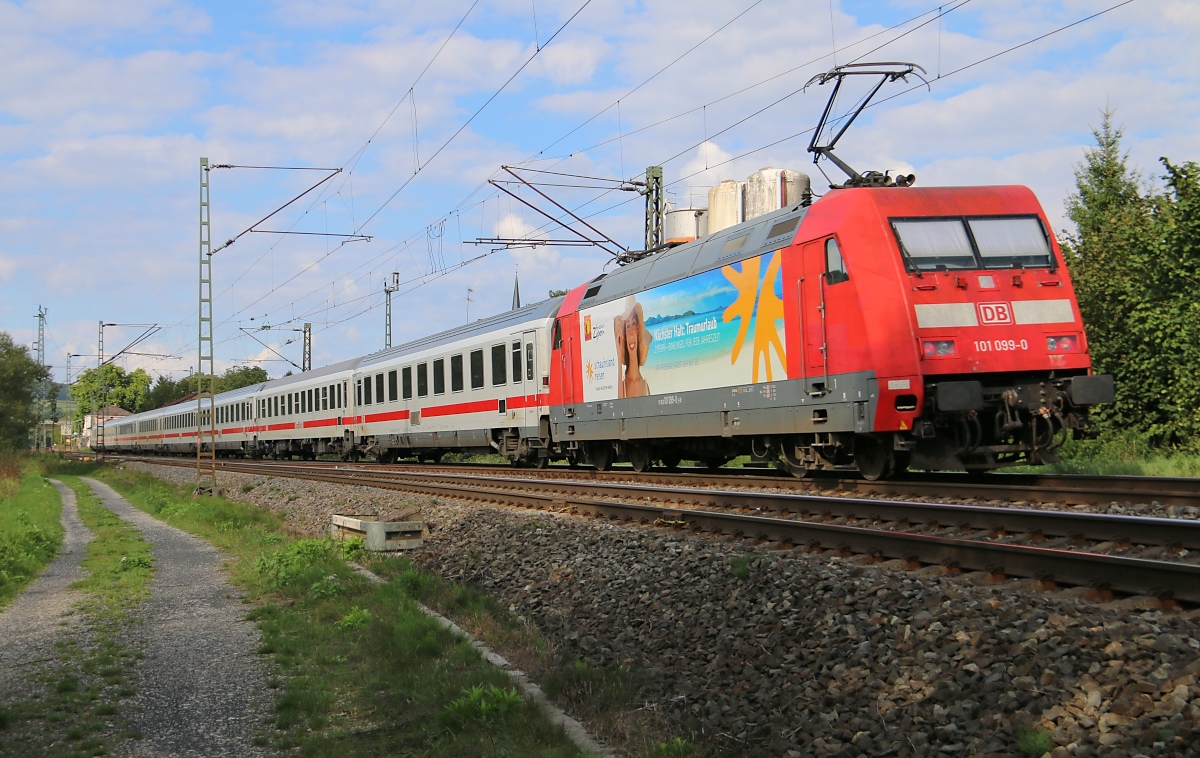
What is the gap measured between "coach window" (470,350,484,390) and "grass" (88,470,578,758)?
11069mm

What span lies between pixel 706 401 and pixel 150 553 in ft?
27.6

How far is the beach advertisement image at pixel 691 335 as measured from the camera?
1242 cm

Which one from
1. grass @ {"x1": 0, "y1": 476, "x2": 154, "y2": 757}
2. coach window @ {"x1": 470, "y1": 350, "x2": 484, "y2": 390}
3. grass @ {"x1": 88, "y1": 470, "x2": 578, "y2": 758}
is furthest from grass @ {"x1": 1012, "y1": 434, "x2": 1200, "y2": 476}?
coach window @ {"x1": 470, "y1": 350, "x2": 484, "y2": 390}

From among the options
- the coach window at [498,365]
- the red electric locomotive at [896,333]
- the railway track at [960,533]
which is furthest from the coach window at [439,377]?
the red electric locomotive at [896,333]

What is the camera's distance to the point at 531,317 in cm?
2070

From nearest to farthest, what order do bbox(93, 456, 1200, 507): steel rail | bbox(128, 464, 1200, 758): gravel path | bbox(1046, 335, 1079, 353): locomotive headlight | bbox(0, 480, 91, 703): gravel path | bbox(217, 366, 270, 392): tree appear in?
bbox(128, 464, 1200, 758): gravel path
bbox(0, 480, 91, 703): gravel path
bbox(93, 456, 1200, 507): steel rail
bbox(1046, 335, 1079, 353): locomotive headlight
bbox(217, 366, 270, 392): tree

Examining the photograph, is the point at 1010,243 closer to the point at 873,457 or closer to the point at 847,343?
the point at 847,343

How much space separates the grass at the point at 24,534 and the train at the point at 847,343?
8822 millimetres

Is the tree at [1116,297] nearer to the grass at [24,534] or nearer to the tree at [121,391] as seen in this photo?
the grass at [24,534]

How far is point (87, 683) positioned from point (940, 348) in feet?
27.6

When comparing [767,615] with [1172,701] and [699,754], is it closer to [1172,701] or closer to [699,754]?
[699,754]

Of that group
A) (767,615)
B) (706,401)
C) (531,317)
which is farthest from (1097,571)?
(531,317)

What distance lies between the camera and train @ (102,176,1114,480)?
10320 millimetres

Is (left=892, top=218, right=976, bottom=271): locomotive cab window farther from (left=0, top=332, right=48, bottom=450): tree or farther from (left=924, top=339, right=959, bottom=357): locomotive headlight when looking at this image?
(left=0, top=332, right=48, bottom=450): tree
